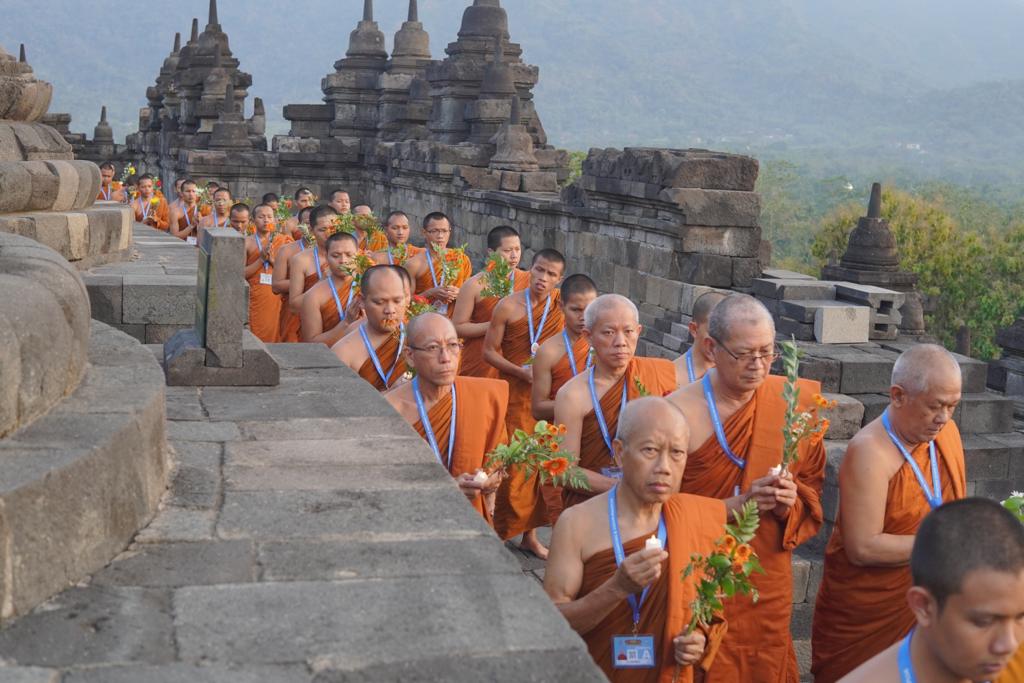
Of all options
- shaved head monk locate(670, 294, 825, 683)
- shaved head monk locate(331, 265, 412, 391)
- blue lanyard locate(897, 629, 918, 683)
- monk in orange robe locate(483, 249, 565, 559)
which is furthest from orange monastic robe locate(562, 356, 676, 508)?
blue lanyard locate(897, 629, 918, 683)

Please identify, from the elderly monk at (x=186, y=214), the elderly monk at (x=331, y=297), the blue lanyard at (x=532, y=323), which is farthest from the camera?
the elderly monk at (x=186, y=214)

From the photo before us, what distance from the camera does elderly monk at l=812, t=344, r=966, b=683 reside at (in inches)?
176

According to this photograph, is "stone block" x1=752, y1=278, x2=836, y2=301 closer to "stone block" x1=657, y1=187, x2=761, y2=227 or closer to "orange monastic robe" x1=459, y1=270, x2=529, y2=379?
"stone block" x1=657, y1=187, x2=761, y2=227

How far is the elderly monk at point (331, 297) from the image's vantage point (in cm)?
861

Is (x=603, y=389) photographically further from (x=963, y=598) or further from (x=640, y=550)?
(x=963, y=598)

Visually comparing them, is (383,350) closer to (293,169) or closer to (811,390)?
(811,390)

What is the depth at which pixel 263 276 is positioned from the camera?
10992 mm

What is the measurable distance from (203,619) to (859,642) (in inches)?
103

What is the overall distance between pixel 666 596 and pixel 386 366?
10.1 feet

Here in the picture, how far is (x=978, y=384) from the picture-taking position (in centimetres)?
819

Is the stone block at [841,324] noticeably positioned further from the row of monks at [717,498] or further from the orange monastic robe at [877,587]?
the orange monastic robe at [877,587]

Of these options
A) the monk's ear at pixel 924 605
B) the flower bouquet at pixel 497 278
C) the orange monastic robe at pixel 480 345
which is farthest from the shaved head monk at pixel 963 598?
the flower bouquet at pixel 497 278

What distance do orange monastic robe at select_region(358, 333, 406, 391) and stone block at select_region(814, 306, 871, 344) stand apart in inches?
122

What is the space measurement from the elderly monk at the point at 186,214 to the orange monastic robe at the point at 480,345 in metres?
7.67
